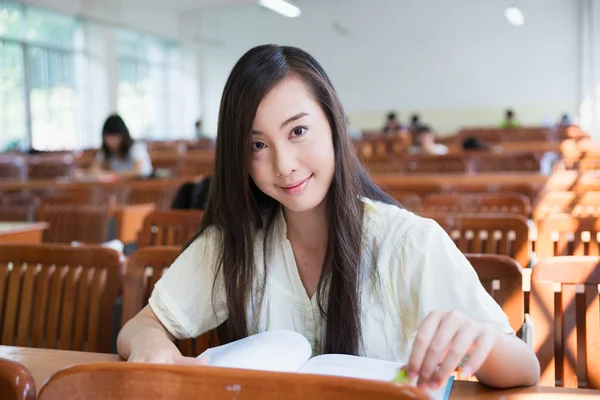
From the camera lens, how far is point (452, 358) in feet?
2.42

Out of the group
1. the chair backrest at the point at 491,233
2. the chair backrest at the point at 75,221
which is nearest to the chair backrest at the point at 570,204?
the chair backrest at the point at 491,233

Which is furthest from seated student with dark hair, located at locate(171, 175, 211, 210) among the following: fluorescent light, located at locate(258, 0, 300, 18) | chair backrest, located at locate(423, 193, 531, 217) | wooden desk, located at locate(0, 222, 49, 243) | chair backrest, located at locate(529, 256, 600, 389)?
fluorescent light, located at locate(258, 0, 300, 18)

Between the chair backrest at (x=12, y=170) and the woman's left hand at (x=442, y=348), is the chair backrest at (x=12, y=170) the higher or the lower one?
the higher one

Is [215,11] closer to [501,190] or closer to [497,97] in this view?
[497,97]

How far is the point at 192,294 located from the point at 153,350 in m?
0.24

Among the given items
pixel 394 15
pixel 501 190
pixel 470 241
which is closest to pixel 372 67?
pixel 394 15

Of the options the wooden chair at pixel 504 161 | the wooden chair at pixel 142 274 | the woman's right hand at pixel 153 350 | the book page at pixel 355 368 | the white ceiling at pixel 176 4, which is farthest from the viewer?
the white ceiling at pixel 176 4

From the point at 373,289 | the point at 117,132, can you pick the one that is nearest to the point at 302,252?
the point at 373,289

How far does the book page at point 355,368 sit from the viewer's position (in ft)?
2.68

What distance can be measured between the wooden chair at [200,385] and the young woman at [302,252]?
13.7 inches

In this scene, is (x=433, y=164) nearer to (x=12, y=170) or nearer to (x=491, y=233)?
(x=491, y=233)

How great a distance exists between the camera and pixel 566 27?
14.3 metres

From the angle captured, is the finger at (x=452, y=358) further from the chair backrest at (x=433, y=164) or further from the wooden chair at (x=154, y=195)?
the chair backrest at (x=433, y=164)

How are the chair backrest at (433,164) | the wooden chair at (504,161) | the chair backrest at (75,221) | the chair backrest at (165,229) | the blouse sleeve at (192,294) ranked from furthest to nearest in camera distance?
the chair backrest at (433,164)
the wooden chair at (504,161)
the chair backrest at (75,221)
the chair backrest at (165,229)
the blouse sleeve at (192,294)
